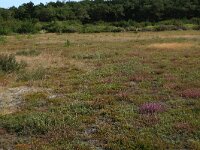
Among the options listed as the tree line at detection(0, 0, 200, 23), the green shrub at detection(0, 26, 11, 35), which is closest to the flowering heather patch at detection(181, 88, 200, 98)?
the green shrub at detection(0, 26, 11, 35)

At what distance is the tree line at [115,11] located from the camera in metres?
104

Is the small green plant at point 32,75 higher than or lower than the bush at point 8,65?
lower

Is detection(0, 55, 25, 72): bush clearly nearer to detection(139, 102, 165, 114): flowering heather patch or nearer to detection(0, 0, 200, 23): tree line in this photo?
detection(139, 102, 165, 114): flowering heather patch

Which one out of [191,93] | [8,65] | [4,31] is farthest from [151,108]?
[4,31]

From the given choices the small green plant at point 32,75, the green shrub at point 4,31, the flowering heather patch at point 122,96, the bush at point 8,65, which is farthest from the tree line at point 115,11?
the flowering heather patch at point 122,96

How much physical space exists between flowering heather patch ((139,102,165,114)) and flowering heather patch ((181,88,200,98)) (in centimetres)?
207

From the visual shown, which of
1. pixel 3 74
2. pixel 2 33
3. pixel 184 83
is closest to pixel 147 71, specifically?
pixel 184 83

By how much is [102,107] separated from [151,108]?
6.11ft

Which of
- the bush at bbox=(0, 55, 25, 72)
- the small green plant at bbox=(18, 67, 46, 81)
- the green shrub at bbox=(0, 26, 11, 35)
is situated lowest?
the green shrub at bbox=(0, 26, 11, 35)

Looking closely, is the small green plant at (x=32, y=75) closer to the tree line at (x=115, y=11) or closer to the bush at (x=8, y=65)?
the bush at (x=8, y=65)

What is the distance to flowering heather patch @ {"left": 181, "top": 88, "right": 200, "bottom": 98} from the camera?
1758 cm

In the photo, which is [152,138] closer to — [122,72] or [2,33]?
[122,72]

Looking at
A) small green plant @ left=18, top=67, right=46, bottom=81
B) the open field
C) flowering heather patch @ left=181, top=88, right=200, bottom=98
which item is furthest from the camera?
small green plant @ left=18, top=67, right=46, bottom=81

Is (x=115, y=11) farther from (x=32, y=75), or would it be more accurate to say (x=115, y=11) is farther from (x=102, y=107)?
(x=102, y=107)
